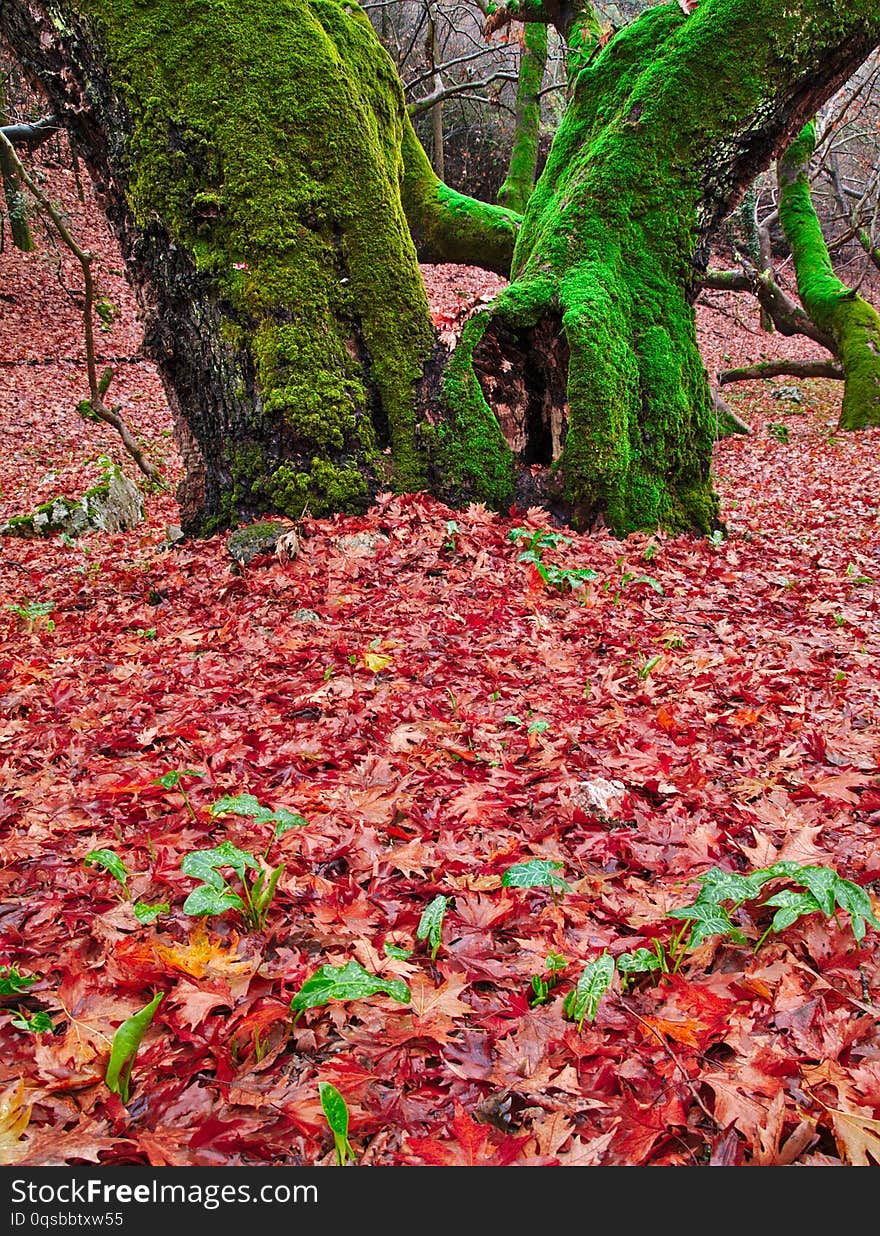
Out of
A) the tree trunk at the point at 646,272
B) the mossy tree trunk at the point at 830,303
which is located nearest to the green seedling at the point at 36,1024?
the tree trunk at the point at 646,272

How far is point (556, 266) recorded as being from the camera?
567 centimetres

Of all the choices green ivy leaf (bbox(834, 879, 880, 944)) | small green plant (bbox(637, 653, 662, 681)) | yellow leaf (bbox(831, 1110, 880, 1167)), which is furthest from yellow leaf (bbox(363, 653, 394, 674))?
yellow leaf (bbox(831, 1110, 880, 1167))

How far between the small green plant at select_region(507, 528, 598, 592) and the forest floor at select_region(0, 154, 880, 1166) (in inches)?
1.8

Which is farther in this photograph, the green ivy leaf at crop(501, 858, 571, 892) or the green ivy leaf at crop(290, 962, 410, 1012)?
the green ivy leaf at crop(501, 858, 571, 892)

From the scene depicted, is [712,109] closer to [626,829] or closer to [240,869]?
[626,829]

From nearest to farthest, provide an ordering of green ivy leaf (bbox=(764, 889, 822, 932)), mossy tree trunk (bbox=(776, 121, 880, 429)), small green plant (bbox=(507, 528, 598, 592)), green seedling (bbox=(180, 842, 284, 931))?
1. green ivy leaf (bbox=(764, 889, 822, 932))
2. green seedling (bbox=(180, 842, 284, 931))
3. small green plant (bbox=(507, 528, 598, 592))
4. mossy tree trunk (bbox=(776, 121, 880, 429))

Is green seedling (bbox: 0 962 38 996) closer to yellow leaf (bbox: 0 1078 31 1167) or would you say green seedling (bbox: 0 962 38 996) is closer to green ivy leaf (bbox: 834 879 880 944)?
yellow leaf (bbox: 0 1078 31 1167)

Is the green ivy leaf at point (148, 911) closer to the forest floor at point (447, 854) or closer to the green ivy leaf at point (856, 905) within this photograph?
the forest floor at point (447, 854)

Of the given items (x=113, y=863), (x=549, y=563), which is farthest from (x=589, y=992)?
(x=549, y=563)

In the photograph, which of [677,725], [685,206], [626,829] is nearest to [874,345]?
[685,206]

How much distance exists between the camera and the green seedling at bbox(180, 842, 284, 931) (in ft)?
6.48

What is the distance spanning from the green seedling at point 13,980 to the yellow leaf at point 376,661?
198 centimetres

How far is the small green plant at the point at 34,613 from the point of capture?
4.91 meters

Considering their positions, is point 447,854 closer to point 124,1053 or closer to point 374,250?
point 124,1053
